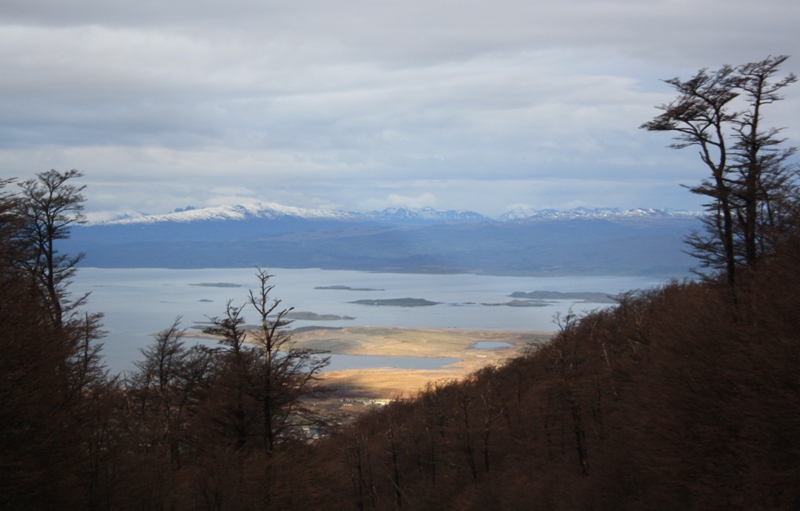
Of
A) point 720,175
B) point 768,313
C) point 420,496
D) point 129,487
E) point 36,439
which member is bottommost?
point 420,496

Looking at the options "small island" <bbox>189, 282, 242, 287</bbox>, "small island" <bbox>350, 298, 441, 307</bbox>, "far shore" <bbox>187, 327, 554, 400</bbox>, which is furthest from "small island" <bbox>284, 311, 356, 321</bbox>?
"small island" <bbox>189, 282, 242, 287</bbox>

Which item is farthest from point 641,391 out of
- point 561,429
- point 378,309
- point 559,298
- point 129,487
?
point 559,298

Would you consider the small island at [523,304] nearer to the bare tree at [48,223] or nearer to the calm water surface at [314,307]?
the calm water surface at [314,307]

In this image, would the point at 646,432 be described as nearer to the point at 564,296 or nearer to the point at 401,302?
the point at 401,302

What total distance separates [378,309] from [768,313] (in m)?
99.0

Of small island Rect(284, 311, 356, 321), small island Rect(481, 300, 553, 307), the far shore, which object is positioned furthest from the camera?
small island Rect(481, 300, 553, 307)

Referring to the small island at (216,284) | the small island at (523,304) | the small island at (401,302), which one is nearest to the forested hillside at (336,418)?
the small island at (523,304)

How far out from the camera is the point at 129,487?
1372 cm

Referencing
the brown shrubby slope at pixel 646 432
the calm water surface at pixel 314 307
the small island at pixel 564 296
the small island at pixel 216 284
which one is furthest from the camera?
the small island at pixel 216 284

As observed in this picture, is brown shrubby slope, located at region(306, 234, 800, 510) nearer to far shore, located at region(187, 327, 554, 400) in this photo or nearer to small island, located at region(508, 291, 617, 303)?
far shore, located at region(187, 327, 554, 400)

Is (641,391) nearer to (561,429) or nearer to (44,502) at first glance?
(561,429)

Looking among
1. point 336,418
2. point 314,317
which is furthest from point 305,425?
point 314,317

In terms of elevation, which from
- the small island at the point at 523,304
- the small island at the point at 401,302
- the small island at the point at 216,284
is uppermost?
the small island at the point at 216,284

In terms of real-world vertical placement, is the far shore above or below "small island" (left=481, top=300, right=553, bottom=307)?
below
